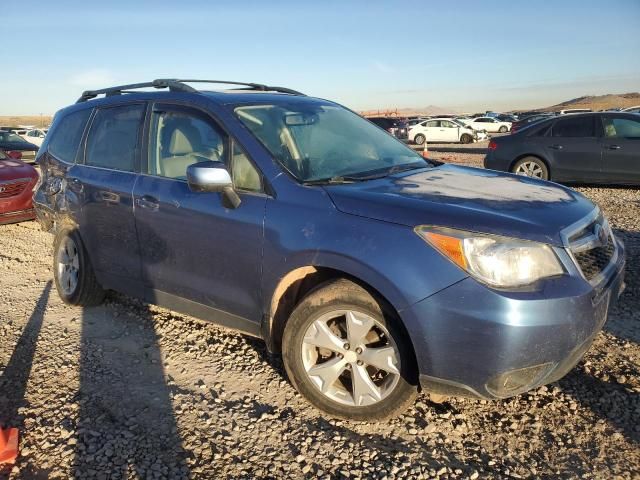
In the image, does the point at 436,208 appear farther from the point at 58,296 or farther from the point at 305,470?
the point at 58,296

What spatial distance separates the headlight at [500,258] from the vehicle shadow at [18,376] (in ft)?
7.93

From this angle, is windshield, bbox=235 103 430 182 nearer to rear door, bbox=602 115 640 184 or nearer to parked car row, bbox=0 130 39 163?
rear door, bbox=602 115 640 184

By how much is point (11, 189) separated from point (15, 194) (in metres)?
0.09

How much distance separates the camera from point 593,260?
2.78 meters

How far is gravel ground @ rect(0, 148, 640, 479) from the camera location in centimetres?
259

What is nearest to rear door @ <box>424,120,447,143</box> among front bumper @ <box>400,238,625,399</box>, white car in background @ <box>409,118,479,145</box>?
white car in background @ <box>409,118,479,145</box>

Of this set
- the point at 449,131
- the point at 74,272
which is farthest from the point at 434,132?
the point at 74,272

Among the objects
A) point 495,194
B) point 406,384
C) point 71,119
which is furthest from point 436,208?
point 71,119

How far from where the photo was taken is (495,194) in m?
2.98

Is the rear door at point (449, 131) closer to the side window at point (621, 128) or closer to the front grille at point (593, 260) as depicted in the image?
the side window at point (621, 128)

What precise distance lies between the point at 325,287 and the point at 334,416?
0.73 metres

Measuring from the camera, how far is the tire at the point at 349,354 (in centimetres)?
272

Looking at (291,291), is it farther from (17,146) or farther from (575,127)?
(17,146)

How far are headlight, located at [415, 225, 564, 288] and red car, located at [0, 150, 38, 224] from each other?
7418mm
